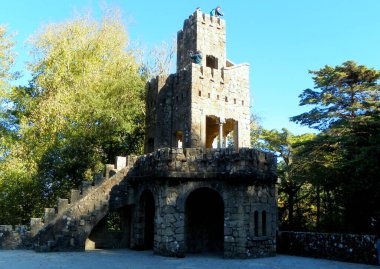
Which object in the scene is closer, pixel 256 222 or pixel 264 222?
pixel 256 222

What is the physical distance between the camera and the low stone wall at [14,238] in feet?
47.0

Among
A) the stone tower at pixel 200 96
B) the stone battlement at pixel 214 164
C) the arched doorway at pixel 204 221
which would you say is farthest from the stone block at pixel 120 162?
the arched doorway at pixel 204 221

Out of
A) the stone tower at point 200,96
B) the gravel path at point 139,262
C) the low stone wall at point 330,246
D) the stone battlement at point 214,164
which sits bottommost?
the gravel path at point 139,262

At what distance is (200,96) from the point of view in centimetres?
1812

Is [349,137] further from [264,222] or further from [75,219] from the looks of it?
[75,219]

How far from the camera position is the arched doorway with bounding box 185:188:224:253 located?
15055 millimetres

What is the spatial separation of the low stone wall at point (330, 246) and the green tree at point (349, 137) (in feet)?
8.14

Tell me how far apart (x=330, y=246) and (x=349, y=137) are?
15.9ft

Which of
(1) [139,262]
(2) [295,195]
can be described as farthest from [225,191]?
(2) [295,195]

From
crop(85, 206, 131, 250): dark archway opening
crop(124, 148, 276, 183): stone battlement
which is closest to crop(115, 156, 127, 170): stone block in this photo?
crop(85, 206, 131, 250): dark archway opening

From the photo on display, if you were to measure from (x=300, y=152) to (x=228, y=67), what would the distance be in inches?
227

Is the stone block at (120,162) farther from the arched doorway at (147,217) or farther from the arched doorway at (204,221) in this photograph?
the arched doorway at (204,221)

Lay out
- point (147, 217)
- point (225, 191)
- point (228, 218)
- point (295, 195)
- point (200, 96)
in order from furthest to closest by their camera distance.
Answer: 1. point (295, 195)
2. point (200, 96)
3. point (147, 217)
4. point (225, 191)
5. point (228, 218)

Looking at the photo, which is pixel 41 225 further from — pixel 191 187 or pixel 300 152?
pixel 300 152
